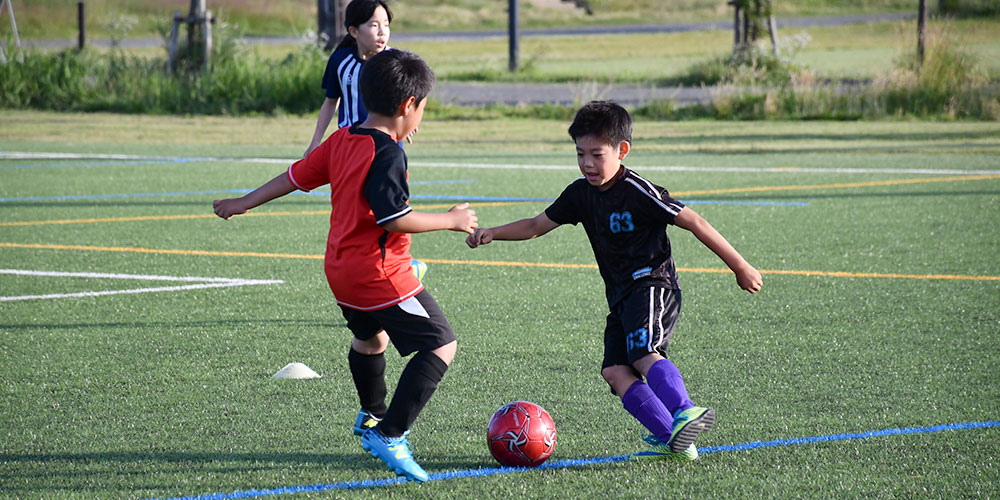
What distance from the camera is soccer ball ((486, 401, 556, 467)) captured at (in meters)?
3.98

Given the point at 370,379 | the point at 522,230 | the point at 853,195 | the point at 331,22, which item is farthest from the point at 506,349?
the point at 331,22

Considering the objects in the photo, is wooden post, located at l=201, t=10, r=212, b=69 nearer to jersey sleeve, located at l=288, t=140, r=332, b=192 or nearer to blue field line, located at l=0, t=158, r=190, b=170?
blue field line, located at l=0, t=158, r=190, b=170

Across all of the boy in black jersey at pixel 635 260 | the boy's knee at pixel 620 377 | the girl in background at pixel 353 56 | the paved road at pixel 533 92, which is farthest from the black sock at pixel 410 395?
the paved road at pixel 533 92

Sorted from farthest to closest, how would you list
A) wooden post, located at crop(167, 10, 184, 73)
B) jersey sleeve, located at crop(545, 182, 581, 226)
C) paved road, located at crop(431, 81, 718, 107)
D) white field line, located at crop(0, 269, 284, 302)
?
wooden post, located at crop(167, 10, 184, 73) < paved road, located at crop(431, 81, 718, 107) < white field line, located at crop(0, 269, 284, 302) < jersey sleeve, located at crop(545, 182, 581, 226)

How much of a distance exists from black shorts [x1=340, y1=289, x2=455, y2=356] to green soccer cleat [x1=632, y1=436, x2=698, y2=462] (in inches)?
31.6

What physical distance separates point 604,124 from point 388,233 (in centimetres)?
87

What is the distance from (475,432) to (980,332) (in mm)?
2968

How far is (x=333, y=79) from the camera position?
21.9ft

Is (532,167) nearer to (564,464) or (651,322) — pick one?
(651,322)

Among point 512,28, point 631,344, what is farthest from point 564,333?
point 512,28

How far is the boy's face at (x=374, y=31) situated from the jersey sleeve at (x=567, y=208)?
2.30m

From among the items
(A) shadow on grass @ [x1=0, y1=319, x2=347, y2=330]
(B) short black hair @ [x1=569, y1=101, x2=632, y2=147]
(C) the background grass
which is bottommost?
(A) shadow on grass @ [x1=0, y1=319, x2=347, y2=330]

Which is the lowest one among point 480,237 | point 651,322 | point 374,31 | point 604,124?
point 651,322

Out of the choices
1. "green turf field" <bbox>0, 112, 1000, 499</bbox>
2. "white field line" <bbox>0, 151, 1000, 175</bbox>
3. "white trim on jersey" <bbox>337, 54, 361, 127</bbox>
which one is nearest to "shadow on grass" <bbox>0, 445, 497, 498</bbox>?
"green turf field" <bbox>0, 112, 1000, 499</bbox>
